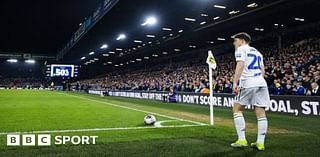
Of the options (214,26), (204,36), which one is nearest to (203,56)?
(204,36)

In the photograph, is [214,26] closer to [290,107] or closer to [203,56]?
[203,56]

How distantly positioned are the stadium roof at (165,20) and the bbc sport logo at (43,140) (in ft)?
46.1

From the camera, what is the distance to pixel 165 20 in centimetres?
2673

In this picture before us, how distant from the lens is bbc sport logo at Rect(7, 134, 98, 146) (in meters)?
6.11

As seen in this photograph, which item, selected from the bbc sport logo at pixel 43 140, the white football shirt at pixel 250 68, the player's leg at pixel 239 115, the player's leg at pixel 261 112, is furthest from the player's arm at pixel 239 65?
the bbc sport logo at pixel 43 140

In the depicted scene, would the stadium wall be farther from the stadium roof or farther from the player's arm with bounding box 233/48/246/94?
the player's arm with bounding box 233/48/246/94

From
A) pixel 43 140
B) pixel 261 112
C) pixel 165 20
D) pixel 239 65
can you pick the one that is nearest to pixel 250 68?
pixel 239 65

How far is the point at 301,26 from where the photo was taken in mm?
29641

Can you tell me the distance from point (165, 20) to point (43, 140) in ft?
70.2

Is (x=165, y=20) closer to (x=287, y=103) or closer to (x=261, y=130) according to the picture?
(x=287, y=103)

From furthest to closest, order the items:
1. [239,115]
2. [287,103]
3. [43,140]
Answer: [287,103] → [43,140] → [239,115]

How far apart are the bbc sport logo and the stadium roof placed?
14052 mm

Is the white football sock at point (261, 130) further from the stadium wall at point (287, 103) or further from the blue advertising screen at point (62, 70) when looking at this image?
the blue advertising screen at point (62, 70)

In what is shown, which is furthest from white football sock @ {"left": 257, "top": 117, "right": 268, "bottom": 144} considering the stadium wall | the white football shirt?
the stadium wall
